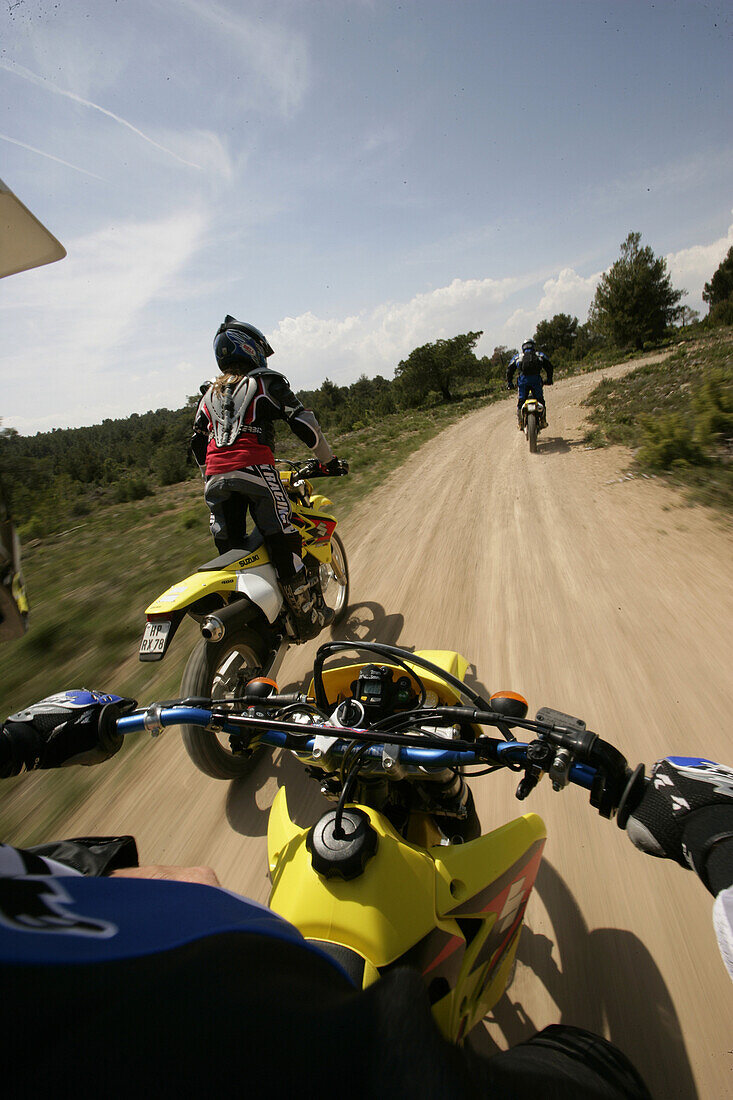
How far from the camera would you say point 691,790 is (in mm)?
1039

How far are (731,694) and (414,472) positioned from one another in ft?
27.2

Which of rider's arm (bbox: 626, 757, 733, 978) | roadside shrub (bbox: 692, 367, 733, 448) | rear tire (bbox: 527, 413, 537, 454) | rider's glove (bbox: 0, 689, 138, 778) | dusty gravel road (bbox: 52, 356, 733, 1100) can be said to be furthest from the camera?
rear tire (bbox: 527, 413, 537, 454)

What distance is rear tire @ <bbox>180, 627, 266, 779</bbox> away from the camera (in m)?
2.52

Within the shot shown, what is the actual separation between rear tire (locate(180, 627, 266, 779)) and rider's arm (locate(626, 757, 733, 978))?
1846 mm

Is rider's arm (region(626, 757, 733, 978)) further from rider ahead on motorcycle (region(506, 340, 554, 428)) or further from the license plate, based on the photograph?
rider ahead on motorcycle (region(506, 340, 554, 428))

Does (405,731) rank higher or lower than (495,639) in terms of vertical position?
higher

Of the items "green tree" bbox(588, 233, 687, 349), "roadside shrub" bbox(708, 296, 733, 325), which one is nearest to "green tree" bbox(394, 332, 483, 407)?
"green tree" bbox(588, 233, 687, 349)

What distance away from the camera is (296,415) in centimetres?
368

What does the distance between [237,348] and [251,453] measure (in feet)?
2.95

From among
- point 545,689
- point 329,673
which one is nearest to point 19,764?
point 329,673

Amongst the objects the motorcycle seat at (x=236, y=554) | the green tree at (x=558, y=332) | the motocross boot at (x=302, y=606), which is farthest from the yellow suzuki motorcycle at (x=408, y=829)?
the green tree at (x=558, y=332)

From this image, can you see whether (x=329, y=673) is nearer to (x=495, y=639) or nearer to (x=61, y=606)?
(x=495, y=639)

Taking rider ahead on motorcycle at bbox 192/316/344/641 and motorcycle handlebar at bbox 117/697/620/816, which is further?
rider ahead on motorcycle at bbox 192/316/344/641

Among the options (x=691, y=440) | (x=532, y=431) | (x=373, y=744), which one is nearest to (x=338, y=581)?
(x=373, y=744)
